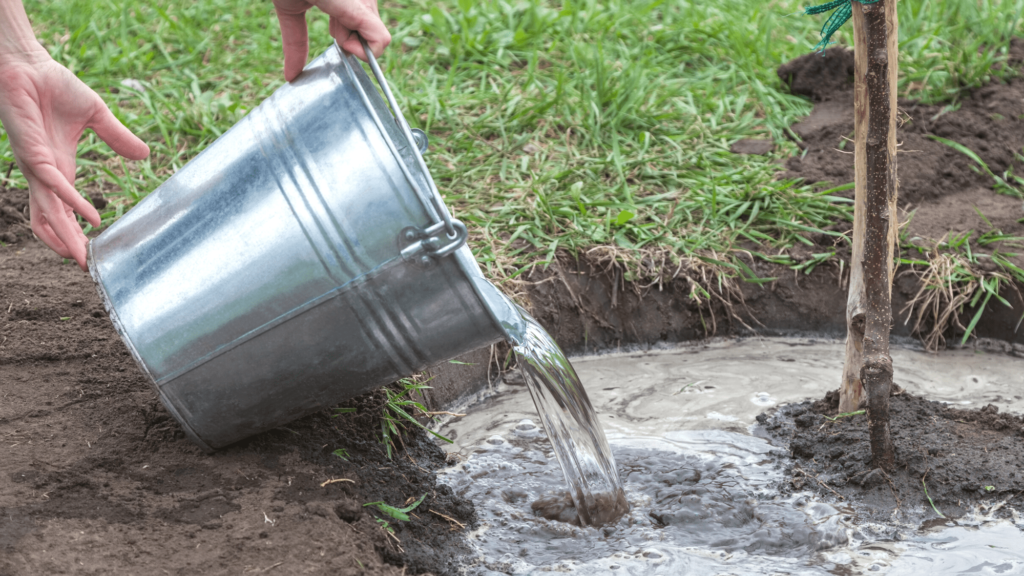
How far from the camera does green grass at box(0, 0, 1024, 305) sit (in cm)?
319

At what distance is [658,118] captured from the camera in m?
Result: 3.71

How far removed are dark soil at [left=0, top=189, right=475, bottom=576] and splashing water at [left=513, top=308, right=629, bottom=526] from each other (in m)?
0.27

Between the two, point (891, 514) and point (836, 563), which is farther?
point (891, 514)

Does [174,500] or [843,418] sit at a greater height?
[174,500]

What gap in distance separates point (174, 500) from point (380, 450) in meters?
0.54

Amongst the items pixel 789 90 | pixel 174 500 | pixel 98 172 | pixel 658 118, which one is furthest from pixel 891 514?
pixel 98 172

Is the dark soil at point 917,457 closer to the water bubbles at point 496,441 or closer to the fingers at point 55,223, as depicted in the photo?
the water bubbles at point 496,441

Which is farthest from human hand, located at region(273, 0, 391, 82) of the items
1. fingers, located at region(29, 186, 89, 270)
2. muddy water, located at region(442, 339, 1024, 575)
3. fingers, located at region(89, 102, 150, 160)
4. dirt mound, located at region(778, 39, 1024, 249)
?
dirt mound, located at region(778, 39, 1024, 249)

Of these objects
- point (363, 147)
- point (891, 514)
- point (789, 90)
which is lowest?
point (891, 514)

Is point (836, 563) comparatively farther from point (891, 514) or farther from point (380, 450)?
point (380, 450)

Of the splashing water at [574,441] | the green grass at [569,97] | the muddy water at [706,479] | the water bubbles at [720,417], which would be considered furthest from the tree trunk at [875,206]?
the green grass at [569,97]

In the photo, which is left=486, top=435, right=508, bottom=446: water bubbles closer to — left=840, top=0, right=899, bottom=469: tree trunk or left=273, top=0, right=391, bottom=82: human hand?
left=840, top=0, right=899, bottom=469: tree trunk

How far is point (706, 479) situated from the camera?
2.32 m

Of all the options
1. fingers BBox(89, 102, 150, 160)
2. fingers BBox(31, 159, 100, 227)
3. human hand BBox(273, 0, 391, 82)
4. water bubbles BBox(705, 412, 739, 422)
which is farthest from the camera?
water bubbles BBox(705, 412, 739, 422)
